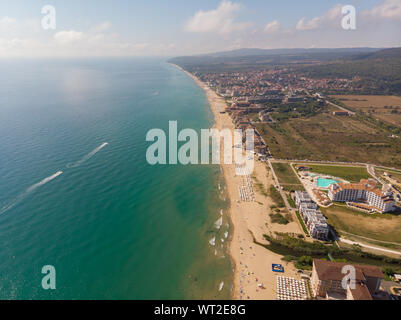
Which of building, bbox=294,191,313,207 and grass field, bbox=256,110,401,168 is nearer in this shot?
building, bbox=294,191,313,207

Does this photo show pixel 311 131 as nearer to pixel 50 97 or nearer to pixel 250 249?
pixel 250 249

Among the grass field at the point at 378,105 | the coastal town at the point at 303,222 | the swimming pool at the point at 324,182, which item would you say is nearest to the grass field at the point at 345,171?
the coastal town at the point at 303,222

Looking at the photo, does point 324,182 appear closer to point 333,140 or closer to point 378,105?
point 333,140

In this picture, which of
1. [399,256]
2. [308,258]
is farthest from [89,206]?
[399,256]

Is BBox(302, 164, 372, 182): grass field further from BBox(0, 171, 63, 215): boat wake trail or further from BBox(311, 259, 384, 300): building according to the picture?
BBox(0, 171, 63, 215): boat wake trail

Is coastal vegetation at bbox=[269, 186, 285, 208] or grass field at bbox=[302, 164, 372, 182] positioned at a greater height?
grass field at bbox=[302, 164, 372, 182]

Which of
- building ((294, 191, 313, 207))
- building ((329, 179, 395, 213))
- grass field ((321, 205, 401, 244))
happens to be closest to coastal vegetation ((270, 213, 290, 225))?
building ((294, 191, 313, 207))

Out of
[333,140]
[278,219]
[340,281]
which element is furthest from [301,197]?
[333,140]
